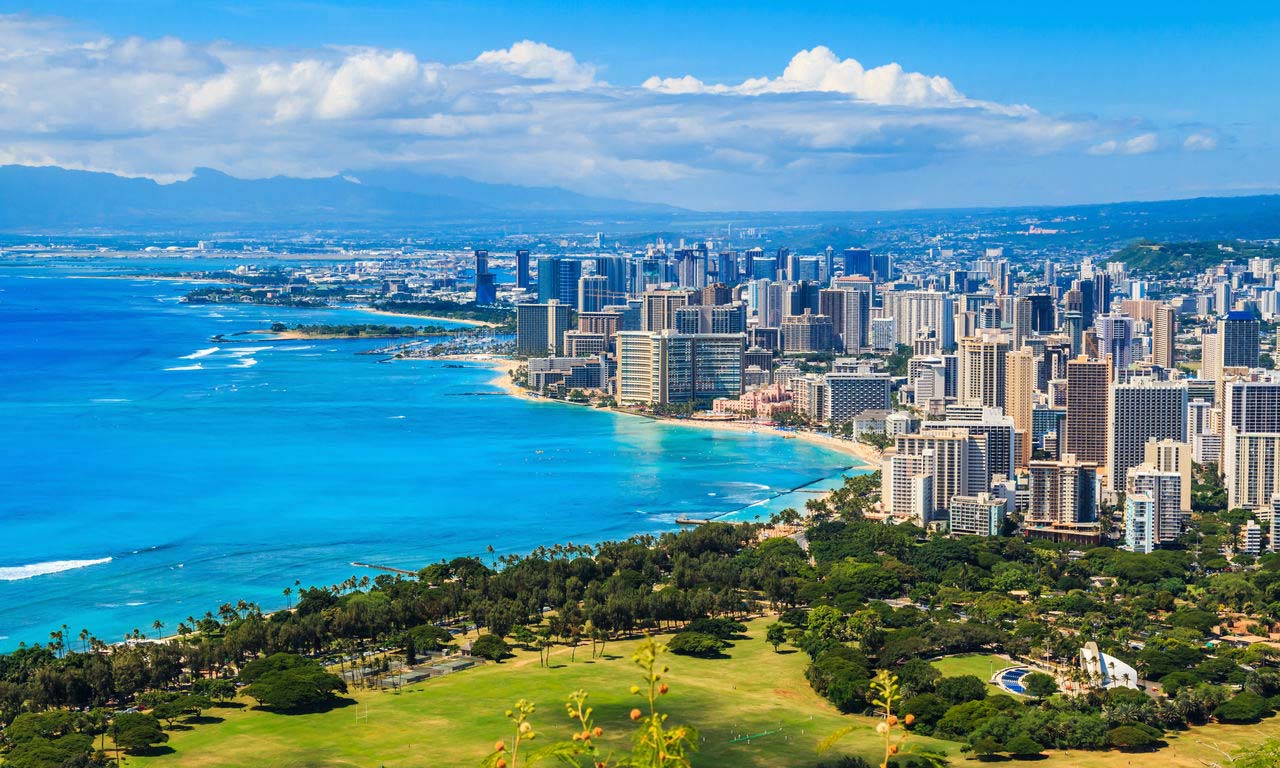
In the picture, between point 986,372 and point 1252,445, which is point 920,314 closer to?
point 986,372

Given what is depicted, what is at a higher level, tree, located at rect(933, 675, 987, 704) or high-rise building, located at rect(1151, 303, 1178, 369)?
high-rise building, located at rect(1151, 303, 1178, 369)

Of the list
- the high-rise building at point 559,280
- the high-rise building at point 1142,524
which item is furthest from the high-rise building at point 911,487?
the high-rise building at point 559,280

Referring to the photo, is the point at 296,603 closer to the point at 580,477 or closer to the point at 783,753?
the point at 783,753

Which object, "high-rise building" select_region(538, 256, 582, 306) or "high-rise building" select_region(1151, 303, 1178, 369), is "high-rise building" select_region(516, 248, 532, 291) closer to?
"high-rise building" select_region(538, 256, 582, 306)

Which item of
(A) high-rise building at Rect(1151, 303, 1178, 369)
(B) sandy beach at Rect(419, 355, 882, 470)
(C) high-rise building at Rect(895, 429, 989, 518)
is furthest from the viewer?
(A) high-rise building at Rect(1151, 303, 1178, 369)

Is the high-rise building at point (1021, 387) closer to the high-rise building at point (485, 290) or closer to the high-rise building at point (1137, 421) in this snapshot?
the high-rise building at point (1137, 421)

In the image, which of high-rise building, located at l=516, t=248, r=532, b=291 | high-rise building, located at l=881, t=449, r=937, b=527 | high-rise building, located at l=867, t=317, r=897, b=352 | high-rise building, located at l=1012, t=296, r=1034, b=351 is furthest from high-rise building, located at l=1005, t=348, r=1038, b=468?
high-rise building, located at l=516, t=248, r=532, b=291

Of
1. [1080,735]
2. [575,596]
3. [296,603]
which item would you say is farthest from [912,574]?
[296,603]
